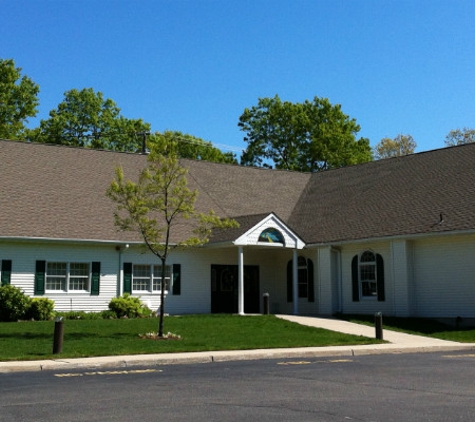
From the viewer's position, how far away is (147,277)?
97.5ft

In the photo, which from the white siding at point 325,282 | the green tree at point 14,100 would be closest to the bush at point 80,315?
the white siding at point 325,282

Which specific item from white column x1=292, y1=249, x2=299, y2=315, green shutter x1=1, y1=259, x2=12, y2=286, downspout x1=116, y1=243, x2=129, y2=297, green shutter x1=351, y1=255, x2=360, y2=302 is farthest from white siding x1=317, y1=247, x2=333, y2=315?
green shutter x1=1, y1=259, x2=12, y2=286

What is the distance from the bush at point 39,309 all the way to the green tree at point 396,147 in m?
52.7

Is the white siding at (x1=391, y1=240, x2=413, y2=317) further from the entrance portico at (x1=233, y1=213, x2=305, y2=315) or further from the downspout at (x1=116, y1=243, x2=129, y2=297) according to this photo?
the downspout at (x1=116, y1=243, x2=129, y2=297)

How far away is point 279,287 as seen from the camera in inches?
1321

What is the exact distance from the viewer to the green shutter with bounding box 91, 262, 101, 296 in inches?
1105

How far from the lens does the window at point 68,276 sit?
27.5 meters

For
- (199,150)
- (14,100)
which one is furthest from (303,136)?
(14,100)

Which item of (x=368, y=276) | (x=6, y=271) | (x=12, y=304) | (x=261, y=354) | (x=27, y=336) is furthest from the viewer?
(x=368, y=276)

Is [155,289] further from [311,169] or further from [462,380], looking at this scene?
[311,169]

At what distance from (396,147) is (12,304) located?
181ft

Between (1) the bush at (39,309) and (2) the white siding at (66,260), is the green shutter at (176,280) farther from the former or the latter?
(1) the bush at (39,309)

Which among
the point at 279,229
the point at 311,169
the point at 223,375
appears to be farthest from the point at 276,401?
the point at 311,169

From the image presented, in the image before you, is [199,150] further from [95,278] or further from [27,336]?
[27,336]
